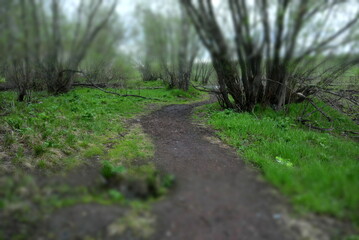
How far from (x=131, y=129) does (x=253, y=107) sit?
475cm

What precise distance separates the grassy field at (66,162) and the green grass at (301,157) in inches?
64.0

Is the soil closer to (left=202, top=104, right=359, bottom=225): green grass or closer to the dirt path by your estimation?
the dirt path

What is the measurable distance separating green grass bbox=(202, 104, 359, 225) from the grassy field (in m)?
1.62

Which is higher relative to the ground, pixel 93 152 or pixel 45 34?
pixel 45 34

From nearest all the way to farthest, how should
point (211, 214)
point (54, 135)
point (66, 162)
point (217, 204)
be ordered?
point (211, 214)
point (217, 204)
point (66, 162)
point (54, 135)

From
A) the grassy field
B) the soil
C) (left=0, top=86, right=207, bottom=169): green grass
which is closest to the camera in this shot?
the soil

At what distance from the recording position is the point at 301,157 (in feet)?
14.8

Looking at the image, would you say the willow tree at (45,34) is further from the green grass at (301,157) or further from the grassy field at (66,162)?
the green grass at (301,157)

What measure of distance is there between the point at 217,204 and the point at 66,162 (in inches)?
120

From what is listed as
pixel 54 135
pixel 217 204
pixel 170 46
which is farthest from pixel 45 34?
pixel 170 46

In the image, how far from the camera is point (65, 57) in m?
6.95

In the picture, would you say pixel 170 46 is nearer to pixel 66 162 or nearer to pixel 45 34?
pixel 45 34

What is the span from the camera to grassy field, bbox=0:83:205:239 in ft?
6.84

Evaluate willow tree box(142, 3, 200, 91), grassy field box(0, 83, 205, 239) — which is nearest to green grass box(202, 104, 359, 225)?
grassy field box(0, 83, 205, 239)
